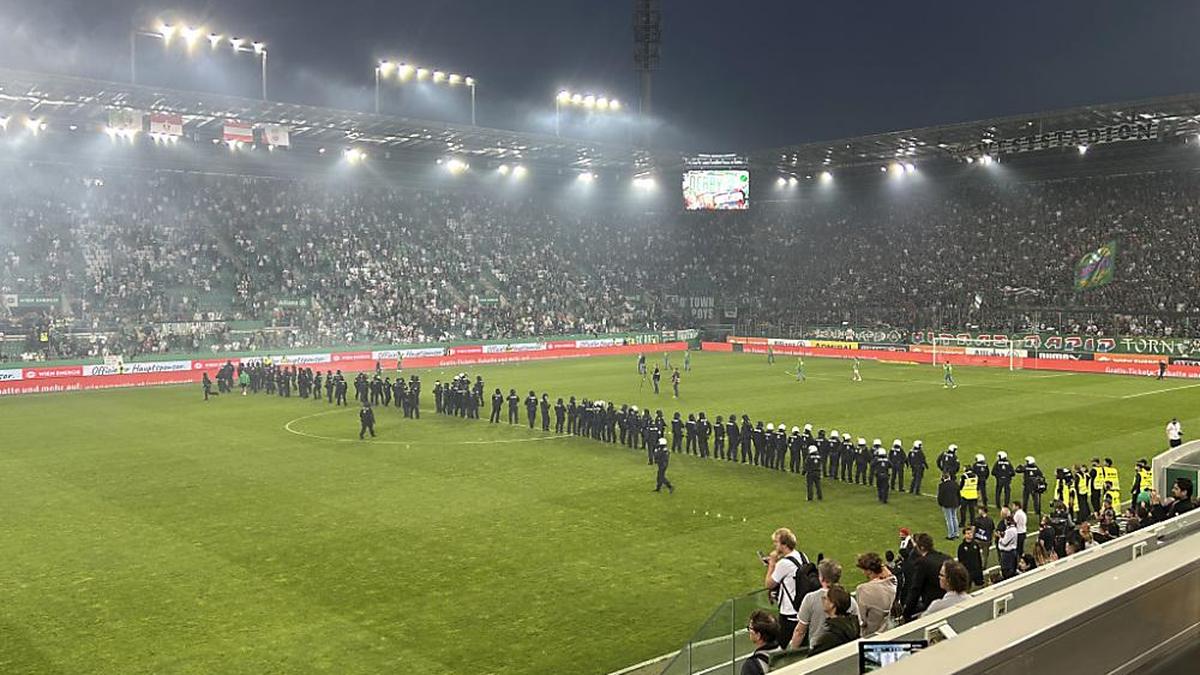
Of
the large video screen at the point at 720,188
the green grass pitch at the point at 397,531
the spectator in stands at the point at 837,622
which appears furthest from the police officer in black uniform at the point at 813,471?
the large video screen at the point at 720,188

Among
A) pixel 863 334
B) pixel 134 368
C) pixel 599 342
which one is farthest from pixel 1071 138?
pixel 134 368

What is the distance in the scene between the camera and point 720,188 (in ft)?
234

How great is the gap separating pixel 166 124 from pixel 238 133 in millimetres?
3537

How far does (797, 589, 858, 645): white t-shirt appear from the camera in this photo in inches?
286

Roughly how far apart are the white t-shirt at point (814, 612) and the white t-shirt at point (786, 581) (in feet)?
3.81

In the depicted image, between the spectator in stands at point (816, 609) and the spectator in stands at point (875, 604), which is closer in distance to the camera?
the spectator in stands at point (816, 609)

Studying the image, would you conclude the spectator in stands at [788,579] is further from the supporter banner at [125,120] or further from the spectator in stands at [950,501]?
the supporter banner at [125,120]

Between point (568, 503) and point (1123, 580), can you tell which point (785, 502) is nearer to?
point (568, 503)

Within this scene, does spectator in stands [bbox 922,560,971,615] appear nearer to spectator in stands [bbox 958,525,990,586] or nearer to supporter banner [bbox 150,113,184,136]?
spectator in stands [bbox 958,525,990,586]

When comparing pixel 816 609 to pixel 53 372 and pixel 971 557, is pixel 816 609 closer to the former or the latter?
pixel 971 557

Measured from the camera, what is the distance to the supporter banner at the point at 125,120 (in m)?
45.2

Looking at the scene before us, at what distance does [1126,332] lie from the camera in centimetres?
5334

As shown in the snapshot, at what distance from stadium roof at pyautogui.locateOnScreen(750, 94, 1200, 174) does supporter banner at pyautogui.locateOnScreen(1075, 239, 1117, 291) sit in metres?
7.13

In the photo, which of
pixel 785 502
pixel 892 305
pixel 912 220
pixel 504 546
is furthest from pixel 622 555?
pixel 912 220
